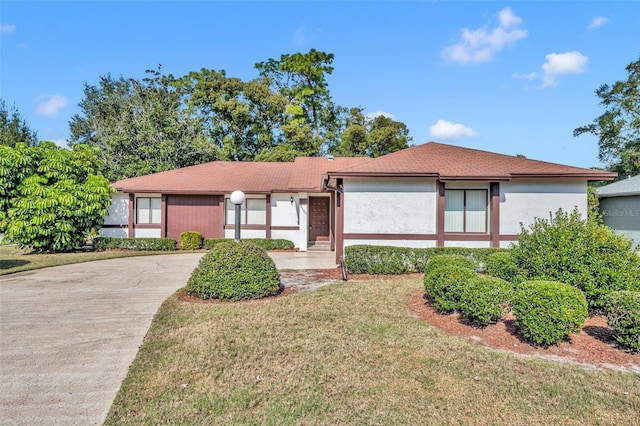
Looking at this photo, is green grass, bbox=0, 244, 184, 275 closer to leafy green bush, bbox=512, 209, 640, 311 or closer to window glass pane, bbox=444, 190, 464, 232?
window glass pane, bbox=444, 190, 464, 232

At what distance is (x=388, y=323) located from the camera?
560cm

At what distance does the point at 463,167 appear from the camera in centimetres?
1192

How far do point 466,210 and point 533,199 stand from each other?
222 centimetres

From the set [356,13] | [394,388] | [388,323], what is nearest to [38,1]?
[356,13]

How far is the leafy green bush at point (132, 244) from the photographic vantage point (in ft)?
54.7

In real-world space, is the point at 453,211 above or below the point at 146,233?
above

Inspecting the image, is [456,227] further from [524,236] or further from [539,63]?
[539,63]

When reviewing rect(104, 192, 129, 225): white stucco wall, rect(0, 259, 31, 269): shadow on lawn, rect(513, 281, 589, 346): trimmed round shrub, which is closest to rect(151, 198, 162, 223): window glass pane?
rect(104, 192, 129, 225): white stucco wall

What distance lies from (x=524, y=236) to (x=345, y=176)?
5.75 m

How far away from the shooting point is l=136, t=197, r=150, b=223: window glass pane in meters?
18.0

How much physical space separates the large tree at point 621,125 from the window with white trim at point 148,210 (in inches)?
1213

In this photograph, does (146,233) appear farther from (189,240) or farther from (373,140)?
(373,140)

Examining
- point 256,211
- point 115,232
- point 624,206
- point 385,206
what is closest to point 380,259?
point 385,206

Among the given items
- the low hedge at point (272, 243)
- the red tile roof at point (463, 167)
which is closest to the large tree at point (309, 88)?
the low hedge at point (272, 243)
